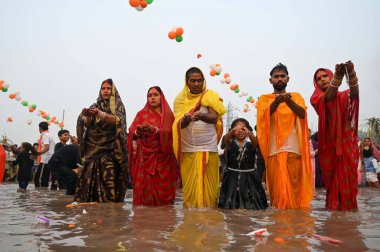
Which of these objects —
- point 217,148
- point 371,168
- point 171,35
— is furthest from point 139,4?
point 371,168

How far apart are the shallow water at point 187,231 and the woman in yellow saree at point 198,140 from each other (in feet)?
2.56

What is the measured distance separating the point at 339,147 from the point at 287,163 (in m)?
0.68

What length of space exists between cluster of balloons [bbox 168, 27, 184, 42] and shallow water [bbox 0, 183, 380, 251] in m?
6.73

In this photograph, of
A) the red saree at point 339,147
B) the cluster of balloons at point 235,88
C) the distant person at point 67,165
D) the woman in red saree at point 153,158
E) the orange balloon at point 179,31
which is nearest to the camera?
the red saree at point 339,147

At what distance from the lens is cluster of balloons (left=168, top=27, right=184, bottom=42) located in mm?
10469

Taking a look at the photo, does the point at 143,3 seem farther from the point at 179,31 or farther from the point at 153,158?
the point at 153,158

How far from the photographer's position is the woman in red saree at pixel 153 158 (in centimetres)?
568

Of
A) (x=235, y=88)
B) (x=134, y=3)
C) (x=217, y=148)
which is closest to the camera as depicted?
(x=217, y=148)

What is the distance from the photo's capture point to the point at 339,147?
495cm

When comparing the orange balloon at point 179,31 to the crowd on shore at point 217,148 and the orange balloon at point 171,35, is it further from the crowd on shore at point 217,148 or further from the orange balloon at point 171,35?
the crowd on shore at point 217,148

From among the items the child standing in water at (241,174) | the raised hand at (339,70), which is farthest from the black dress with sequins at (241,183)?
the raised hand at (339,70)

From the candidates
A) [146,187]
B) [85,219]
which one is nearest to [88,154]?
[146,187]

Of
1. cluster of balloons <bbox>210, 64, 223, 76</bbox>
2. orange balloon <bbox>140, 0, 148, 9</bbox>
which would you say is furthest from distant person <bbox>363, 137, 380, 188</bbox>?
orange balloon <bbox>140, 0, 148, 9</bbox>

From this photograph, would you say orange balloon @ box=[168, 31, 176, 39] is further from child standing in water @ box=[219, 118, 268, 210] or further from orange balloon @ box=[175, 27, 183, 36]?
child standing in water @ box=[219, 118, 268, 210]
